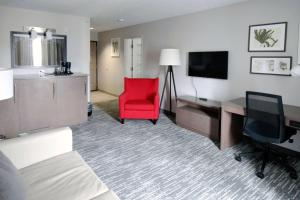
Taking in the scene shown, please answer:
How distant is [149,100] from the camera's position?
4758 mm

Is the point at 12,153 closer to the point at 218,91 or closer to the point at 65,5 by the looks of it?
the point at 65,5

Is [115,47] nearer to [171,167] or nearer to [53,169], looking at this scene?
[171,167]

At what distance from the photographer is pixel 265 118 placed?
2.63m

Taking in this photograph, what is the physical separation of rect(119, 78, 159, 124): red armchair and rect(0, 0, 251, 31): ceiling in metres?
1.39

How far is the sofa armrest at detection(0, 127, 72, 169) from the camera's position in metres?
1.78

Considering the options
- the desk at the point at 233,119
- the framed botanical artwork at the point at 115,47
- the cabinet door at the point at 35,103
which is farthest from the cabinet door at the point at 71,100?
the framed botanical artwork at the point at 115,47

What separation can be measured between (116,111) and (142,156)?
8.44ft

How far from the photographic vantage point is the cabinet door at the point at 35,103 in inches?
146

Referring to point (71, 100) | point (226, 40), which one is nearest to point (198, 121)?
point (226, 40)

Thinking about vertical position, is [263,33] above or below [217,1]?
below

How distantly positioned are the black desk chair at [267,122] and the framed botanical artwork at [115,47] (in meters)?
4.98

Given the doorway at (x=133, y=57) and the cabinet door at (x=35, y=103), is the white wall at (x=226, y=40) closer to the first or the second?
the doorway at (x=133, y=57)

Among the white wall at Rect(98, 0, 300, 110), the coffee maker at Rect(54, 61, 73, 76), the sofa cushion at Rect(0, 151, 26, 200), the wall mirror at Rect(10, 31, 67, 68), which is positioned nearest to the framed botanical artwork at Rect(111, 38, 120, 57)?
the white wall at Rect(98, 0, 300, 110)

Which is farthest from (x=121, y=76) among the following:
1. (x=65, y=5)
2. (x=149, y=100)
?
(x=65, y=5)
